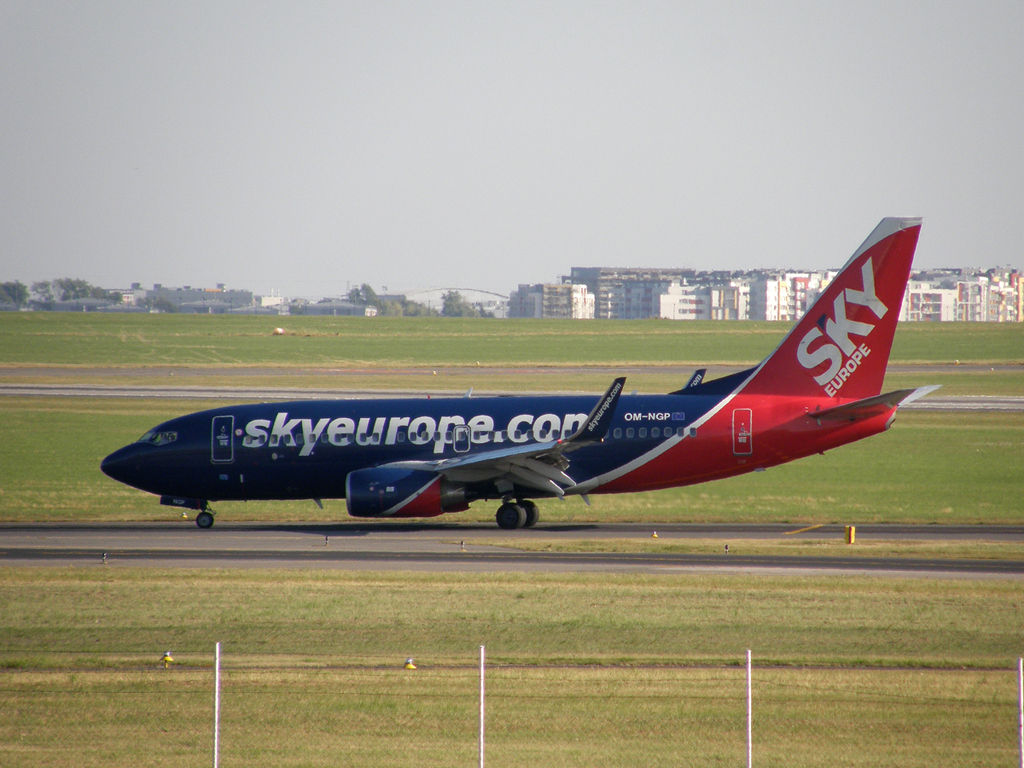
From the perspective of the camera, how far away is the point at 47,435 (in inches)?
2360

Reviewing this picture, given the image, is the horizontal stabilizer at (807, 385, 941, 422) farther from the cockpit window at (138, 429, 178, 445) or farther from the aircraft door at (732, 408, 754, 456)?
the cockpit window at (138, 429, 178, 445)

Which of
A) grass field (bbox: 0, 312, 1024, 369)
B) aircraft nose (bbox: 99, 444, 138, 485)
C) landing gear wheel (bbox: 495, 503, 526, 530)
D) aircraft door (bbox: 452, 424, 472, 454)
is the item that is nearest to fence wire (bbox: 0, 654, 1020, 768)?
landing gear wheel (bbox: 495, 503, 526, 530)

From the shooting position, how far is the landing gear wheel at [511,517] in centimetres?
3547

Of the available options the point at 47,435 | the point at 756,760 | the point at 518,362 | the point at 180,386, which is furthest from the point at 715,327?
the point at 756,760

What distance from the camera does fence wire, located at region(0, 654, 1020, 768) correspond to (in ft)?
45.2

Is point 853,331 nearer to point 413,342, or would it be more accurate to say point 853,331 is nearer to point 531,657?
point 531,657

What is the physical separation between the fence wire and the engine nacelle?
15667 mm

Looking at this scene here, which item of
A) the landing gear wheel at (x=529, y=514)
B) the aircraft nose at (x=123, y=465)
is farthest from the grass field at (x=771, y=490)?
the landing gear wheel at (x=529, y=514)

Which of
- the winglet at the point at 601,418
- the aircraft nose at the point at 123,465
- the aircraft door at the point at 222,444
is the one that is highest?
the winglet at the point at 601,418

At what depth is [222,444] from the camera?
36656mm

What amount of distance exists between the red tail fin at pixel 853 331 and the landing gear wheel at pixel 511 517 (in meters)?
8.48

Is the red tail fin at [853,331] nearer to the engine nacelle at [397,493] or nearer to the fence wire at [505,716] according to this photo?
the engine nacelle at [397,493]

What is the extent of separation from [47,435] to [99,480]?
15.9 meters

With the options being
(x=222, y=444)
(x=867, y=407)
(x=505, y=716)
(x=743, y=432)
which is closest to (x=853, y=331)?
(x=867, y=407)
